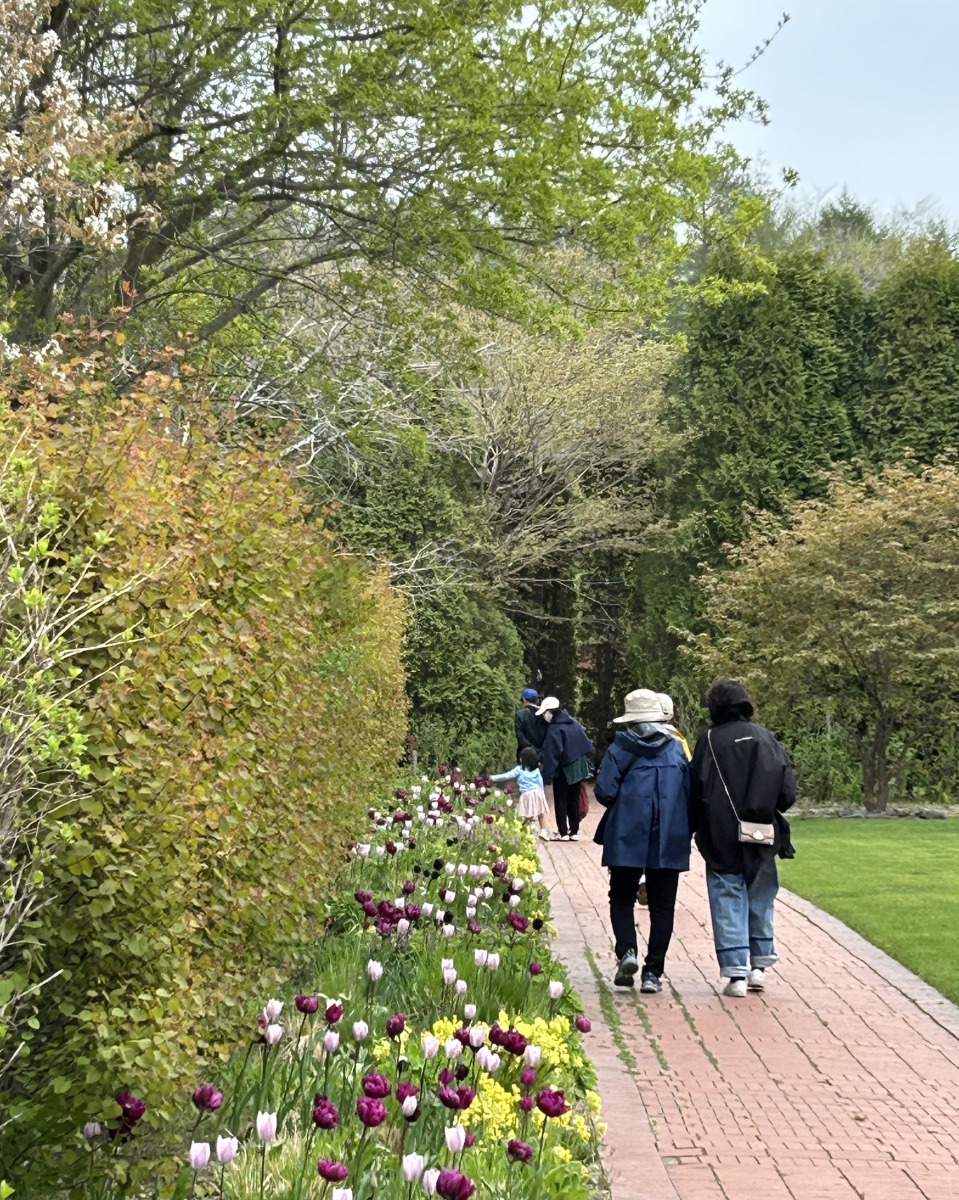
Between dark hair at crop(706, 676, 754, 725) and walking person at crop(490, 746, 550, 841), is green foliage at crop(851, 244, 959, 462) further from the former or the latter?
dark hair at crop(706, 676, 754, 725)

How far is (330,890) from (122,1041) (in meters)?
3.61

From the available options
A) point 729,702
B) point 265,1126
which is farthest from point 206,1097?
point 729,702

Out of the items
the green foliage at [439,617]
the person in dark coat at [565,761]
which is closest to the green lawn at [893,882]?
the person in dark coat at [565,761]

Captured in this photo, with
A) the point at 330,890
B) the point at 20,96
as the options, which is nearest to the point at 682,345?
the point at 20,96

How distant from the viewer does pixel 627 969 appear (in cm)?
802

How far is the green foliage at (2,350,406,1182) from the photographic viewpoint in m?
3.58

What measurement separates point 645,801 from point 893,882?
5.39m

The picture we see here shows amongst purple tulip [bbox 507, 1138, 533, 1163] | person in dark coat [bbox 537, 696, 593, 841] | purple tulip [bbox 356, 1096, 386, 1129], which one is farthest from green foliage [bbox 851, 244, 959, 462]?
purple tulip [bbox 356, 1096, 386, 1129]

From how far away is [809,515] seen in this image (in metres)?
21.2

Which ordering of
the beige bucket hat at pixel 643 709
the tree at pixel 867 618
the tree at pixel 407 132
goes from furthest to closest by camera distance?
1. the tree at pixel 867 618
2. the tree at pixel 407 132
3. the beige bucket hat at pixel 643 709

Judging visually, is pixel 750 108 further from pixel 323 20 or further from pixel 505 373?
pixel 505 373

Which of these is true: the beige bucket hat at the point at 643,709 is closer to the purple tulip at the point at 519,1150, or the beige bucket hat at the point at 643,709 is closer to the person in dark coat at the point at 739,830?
the person in dark coat at the point at 739,830

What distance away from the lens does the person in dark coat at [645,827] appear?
795 cm

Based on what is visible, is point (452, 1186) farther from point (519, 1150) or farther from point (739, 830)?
point (739, 830)
